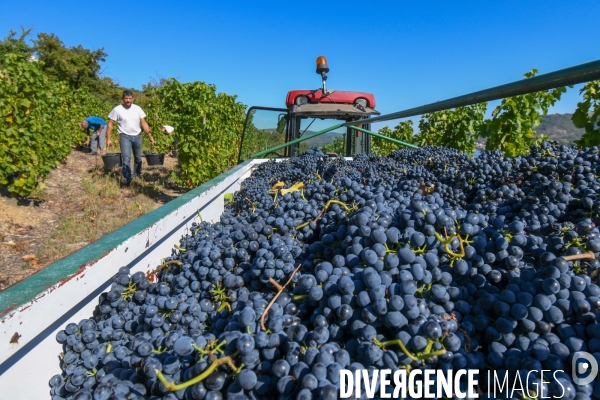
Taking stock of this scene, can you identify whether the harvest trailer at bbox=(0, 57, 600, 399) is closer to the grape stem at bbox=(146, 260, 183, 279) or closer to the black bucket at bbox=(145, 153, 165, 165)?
the grape stem at bbox=(146, 260, 183, 279)

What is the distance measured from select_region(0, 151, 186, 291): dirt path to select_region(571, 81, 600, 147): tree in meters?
6.90

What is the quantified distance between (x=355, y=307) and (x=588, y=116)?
228 inches

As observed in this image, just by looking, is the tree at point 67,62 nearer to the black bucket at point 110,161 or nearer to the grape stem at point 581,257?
the black bucket at point 110,161

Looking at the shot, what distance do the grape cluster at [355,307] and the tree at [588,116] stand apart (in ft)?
13.7

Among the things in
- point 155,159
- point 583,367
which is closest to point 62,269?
point 583,367

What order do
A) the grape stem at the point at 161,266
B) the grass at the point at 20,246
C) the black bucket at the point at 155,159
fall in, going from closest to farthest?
the grape stem at the point at 161,266 → the grass at the point at 20,246 → the black bucket at the point at 155,159

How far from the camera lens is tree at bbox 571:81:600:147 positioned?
4625mm

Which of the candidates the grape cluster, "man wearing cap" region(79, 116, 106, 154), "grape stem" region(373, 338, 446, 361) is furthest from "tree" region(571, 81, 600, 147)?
"man wearing cap" region(79, 116, 106, 154)

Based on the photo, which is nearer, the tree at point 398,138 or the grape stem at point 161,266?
the grape stem at point 161,266

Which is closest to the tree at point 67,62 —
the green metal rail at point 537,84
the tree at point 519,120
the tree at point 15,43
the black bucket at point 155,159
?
the tree at point 15,43

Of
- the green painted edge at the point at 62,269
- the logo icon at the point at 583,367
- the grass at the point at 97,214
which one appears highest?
the green painted edge at the point at 62,269

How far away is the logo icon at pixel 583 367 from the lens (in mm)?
697

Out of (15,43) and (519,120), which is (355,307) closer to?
(519,120)

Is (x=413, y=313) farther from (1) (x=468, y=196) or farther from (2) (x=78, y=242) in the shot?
(2) (x=78, y=242)
